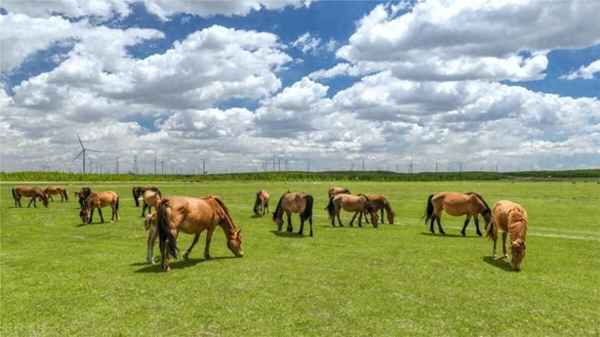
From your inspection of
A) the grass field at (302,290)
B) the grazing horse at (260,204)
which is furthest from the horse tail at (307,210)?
the grazing horse at (260,204)

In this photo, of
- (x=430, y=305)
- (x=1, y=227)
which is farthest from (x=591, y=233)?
(x=1, y=227)

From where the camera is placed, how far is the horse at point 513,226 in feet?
39.3

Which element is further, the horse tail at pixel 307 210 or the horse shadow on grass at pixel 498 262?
the horse tail at pixel 307 210

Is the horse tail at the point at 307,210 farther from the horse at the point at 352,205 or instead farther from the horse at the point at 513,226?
the horse at the point at 513,226

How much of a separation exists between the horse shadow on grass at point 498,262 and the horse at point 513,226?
20 cm

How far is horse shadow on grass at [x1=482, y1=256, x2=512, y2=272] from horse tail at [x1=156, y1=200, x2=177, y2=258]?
9.70m

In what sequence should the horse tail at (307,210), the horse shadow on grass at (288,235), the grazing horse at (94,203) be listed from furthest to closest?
the grazing horse at (94,203) → the horse tail at (307,210) → the horse shadow on grass at (288,235)

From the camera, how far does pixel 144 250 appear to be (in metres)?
14.9

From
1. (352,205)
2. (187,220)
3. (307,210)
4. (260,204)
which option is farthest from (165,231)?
(260,204)

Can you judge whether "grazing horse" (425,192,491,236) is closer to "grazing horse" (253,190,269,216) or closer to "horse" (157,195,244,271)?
"horse" (157,195,244,271)

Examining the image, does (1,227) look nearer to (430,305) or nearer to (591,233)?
(430,305)

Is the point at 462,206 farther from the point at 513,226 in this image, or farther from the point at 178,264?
the point at 178,264

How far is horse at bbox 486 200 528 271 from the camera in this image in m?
12.0

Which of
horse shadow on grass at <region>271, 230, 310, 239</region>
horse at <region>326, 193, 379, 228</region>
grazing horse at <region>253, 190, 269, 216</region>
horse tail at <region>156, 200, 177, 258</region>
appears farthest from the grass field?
grazing horse at <region>253, 190, 269, 216</region>
